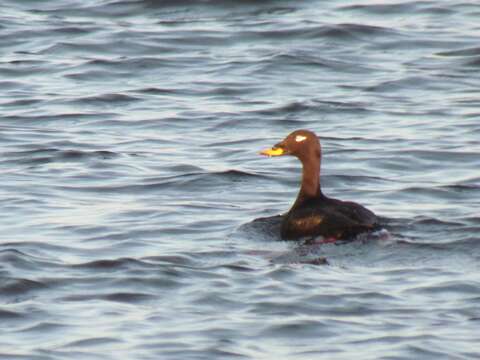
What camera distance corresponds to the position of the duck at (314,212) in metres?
12.5

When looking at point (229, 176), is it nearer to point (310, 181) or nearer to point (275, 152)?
point (275, 152)

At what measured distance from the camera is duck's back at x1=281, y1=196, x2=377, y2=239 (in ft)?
40.9

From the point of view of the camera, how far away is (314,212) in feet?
42.2

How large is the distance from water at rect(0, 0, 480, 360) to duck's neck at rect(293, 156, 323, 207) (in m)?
0.48

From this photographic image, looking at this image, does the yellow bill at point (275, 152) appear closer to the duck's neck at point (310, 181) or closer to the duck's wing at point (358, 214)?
the duck's neck at point (310, 181)

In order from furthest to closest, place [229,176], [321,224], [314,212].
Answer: [229,176]
[314,212]
[321,224]

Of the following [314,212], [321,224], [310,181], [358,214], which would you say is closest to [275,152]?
[310,181]

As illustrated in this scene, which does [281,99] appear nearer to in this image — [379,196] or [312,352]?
[379,196]

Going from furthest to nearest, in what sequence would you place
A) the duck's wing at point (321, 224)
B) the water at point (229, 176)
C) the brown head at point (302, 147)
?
the brown head at point (302, 147) → the duck's wing at point (321, 224) → the water at point (229, 176)

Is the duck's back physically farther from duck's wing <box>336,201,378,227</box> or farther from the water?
the water

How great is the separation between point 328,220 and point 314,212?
0.83ft

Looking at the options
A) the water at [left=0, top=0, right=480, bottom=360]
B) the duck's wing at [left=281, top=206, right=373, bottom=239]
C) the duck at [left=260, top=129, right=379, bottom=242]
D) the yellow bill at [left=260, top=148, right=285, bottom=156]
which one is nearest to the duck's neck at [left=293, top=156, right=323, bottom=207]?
the duck at [left=260, top=129, right=379, bottom=242]

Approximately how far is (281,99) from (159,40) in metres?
3.85

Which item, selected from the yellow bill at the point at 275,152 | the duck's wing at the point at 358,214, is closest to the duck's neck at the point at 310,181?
the yellow bill at the point at 275,152
